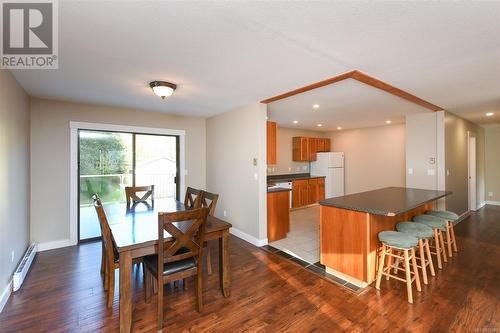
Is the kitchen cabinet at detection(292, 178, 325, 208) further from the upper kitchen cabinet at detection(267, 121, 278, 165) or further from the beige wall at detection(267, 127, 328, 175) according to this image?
the upper kitchen cabinet at detection(267, 121, 278, 165)

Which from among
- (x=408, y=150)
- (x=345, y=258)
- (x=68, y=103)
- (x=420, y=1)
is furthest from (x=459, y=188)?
(x=68, y=103)

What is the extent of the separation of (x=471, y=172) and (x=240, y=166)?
6.19 metres

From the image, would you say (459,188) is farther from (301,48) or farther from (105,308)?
(105,308)

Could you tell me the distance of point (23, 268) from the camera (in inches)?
109

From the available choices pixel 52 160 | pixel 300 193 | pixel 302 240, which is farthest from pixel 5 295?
pixel 300 193

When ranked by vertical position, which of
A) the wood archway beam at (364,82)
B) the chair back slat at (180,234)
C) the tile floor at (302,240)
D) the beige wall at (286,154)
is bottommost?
the tile floor at (302,240)

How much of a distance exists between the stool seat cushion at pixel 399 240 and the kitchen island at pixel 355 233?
14 centimetres

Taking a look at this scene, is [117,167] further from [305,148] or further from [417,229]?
[305,148]

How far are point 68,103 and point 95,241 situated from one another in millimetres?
2403

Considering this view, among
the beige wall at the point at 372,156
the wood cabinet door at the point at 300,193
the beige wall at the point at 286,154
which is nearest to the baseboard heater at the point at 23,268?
the beige wall at the point at 286,154

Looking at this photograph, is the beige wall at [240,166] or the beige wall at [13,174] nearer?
the beige wall at [13,174]

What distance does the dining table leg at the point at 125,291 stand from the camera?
1.86 meters

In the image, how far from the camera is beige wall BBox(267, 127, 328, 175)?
22.7 ft

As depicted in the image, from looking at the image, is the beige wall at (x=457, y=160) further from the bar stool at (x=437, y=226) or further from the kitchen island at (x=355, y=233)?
the kitchen island at (x=355, y=233)
